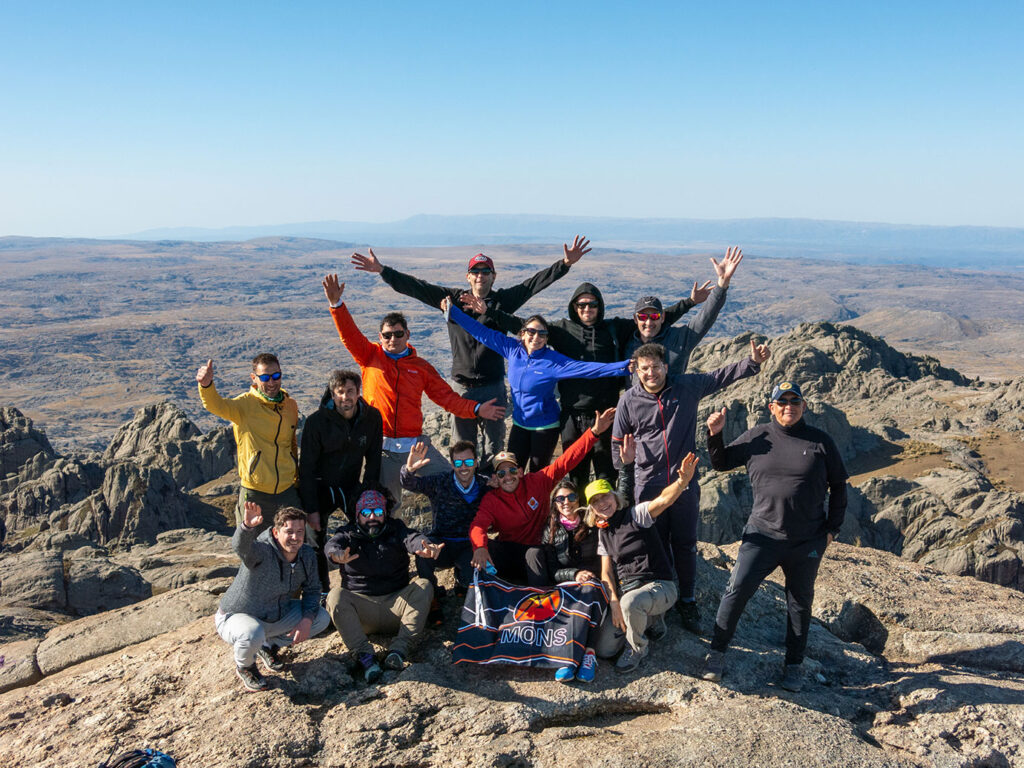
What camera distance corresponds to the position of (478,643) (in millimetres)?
8172

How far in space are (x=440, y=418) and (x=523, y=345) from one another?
31.7 metres

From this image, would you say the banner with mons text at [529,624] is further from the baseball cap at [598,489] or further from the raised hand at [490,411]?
the raised hand at [490,411]

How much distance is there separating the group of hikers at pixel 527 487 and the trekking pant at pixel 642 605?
0.03m

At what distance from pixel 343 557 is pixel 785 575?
5090 mm

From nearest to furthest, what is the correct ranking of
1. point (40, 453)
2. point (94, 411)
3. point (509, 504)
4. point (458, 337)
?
point (509, 504), point (458, 337), point (40, 453), point (94, 411)

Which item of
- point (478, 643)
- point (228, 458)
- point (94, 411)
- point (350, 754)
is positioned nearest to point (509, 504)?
point (478, 643)

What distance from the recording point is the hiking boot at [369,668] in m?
7.95

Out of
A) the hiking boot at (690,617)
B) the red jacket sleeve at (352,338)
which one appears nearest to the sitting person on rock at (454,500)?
the red jacket sleeve at (352,338)

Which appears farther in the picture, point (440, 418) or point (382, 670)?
point (440, 418)

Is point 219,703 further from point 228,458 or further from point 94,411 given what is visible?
point 94,411

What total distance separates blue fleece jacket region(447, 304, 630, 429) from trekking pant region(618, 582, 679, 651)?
2677 mm

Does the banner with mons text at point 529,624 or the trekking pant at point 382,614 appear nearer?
the banner with mons text at point 529,624

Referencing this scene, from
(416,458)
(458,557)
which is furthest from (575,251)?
(458,557)

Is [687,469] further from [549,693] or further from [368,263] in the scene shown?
[368,263]
